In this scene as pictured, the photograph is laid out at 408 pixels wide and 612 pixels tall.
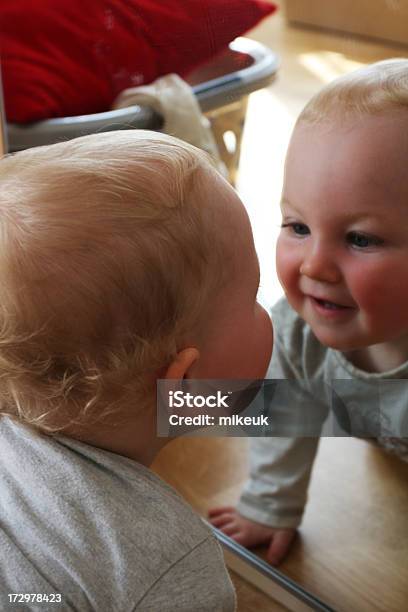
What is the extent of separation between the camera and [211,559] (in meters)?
0.61

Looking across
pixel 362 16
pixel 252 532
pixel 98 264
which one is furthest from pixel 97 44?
pixel 252 532

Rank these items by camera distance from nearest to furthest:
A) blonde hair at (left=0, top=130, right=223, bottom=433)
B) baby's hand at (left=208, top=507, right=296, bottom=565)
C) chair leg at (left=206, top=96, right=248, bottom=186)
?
blonde hair at (left=0, top=130, right=223, bottom=433)
chair leg at (left=206, top=96, right=248, bottom=186)
baby's hand at (left=208, top=507, right=296, bottom=565)

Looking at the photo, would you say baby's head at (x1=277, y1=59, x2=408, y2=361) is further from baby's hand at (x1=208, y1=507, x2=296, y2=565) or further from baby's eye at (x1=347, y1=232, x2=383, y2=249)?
baby's hand at (x1=208, y1=507, x2=296, y2=565)

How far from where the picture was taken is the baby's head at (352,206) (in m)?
0.62

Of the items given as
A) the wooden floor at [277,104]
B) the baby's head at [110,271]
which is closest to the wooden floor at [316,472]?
the wooden floor at [277,104]

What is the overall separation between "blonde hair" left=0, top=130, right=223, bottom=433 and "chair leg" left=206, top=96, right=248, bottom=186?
0.17 meters

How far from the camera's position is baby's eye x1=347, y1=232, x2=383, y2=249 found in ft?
2.11

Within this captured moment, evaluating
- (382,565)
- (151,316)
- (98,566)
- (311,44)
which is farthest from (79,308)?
(382,565)

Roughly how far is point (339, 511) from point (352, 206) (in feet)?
1.30

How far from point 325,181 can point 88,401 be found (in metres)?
0.24

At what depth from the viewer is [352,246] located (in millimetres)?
651

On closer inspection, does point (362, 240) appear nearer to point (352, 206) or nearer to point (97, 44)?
point (352, 206)

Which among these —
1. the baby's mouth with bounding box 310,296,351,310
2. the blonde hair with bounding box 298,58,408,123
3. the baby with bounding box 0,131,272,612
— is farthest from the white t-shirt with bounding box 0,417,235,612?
the blonde hair with bounding box 298,58,408,123

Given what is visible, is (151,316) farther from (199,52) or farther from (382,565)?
(382,565)
